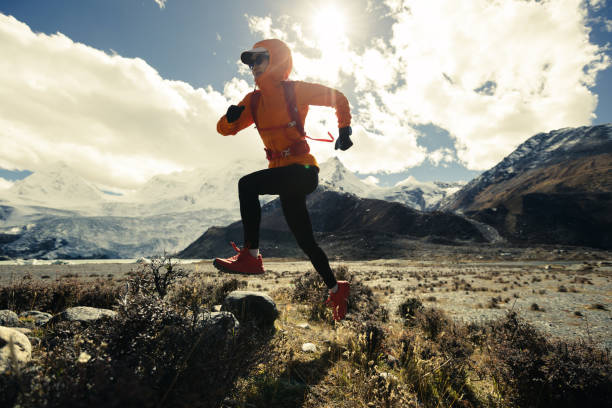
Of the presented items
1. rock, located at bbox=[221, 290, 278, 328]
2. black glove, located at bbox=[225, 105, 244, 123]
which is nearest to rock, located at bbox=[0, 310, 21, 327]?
rock, located at bbox=[221, 290, 278, 328]

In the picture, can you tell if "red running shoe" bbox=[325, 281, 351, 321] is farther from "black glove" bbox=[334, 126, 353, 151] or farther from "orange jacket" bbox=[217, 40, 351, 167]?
"black glove" bbox=[334, 126, 353, 151]

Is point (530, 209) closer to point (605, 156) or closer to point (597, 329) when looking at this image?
point (605, 156)

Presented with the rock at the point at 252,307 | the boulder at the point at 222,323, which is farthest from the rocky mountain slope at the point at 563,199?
the boulder at the point at 222,323

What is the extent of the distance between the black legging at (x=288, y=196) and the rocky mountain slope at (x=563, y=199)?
9583 centimetres

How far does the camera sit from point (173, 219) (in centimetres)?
17725

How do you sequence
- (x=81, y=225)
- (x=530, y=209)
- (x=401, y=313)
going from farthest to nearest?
1. (x=81, y=225)
2. (x=530, y=209)
3. (x=401, y=313)

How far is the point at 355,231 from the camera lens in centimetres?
7088

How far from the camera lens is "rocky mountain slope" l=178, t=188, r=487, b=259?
200 feet

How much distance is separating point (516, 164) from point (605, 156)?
63.2 metres

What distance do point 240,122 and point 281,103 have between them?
66 cm

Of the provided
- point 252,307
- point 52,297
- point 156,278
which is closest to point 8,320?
point 156,278

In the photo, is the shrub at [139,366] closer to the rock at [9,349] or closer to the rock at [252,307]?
the rock at [9,349]

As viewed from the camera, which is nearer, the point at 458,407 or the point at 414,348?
the point at 458,407

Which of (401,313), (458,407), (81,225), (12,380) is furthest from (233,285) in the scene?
(81,225)
